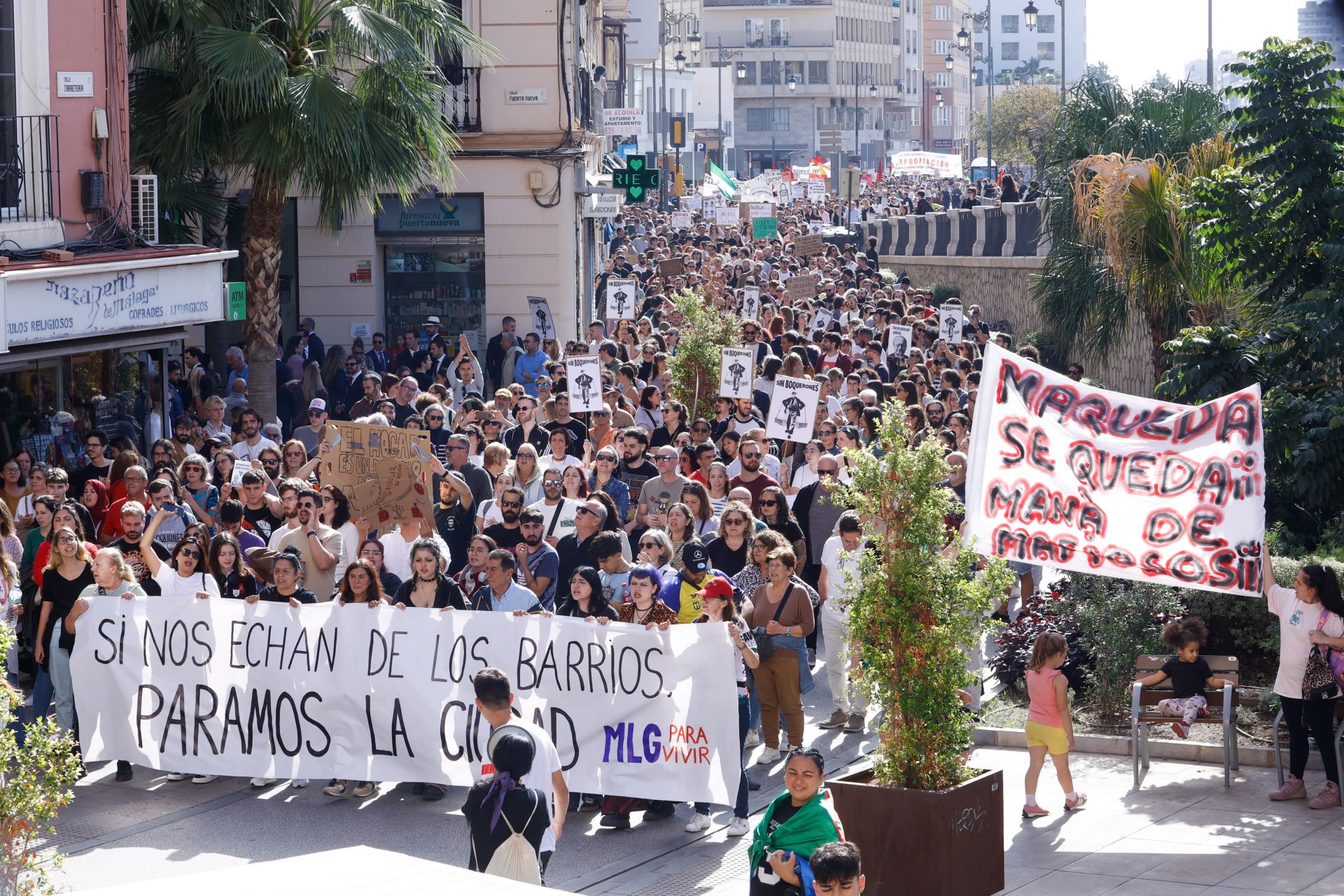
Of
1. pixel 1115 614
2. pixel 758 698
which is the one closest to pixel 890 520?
pixel 758 698

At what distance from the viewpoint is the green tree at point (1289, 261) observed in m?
12.3

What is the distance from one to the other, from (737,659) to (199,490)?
582 centimetres

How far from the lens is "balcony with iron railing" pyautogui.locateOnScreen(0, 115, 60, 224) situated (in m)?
16.4

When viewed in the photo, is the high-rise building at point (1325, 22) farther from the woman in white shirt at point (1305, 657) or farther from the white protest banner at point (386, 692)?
the woman in white shirt at point (1305, 657)

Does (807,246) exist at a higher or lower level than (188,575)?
higher

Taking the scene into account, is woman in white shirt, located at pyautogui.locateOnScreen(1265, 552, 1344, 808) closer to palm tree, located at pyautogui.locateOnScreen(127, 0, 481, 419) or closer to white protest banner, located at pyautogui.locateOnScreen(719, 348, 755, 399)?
white protest banner, located at pyautogui.locateOnScreen(719, 348, 755, 399)

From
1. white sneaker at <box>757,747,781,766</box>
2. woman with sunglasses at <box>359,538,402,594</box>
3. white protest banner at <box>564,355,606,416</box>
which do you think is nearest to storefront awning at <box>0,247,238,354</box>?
white protest banner at <box>564,355,606,416</box>

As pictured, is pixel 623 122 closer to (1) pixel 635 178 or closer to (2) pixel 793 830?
(1) pixel 635 178

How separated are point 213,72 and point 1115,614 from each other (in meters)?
12.2

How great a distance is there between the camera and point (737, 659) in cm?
995

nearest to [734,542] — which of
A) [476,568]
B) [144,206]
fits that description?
[476,568]

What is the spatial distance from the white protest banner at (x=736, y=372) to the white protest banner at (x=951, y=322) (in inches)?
239

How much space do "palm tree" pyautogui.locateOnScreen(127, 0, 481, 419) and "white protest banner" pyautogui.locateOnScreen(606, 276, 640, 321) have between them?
4.24 meters

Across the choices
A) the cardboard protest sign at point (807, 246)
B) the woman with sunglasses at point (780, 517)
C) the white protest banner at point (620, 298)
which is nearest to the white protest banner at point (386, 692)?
the woman with sunglasses at point (780, 517)
